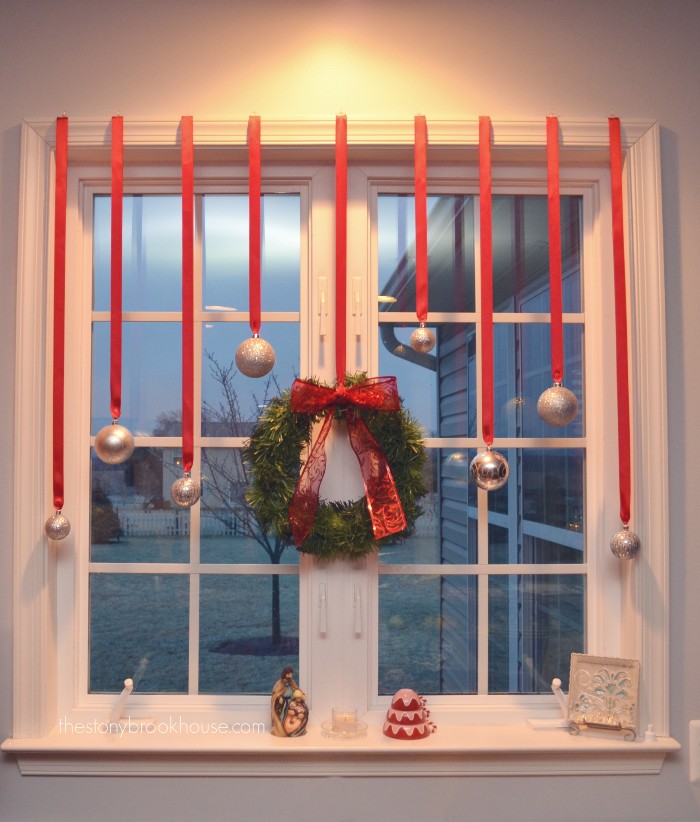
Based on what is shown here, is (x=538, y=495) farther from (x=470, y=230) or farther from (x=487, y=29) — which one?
(x=487, y=29)

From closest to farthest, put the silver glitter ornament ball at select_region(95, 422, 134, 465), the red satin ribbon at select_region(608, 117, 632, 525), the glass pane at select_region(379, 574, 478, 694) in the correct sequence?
the silver glitter ornament ball at select_region(95, 422, 134, 465), the red satin ribbon at select_region(608, 117, 632, 525), the glass pane at select_region(379, 574, 478, 694)

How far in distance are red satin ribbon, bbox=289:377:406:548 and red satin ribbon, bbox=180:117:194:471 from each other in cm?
27

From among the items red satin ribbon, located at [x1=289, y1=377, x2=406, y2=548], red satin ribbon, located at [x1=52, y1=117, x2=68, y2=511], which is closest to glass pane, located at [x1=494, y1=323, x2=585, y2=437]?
red satin ribbon, located at [x1=289, y1=377, x2=406, y2=548]

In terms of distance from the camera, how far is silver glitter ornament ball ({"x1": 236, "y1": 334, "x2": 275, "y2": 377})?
84.6 inches

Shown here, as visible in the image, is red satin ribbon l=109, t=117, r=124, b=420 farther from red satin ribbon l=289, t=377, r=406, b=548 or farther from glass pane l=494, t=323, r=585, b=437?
glass pane l=494, t=323, r=585, b=437

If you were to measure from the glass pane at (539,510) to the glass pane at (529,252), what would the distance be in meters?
0.42

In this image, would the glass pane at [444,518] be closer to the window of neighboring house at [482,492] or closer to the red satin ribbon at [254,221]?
the window of neighboring house at [482,492]

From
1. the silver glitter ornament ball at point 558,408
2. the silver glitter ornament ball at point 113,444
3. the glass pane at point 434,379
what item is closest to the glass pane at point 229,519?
the silver glitter ornament ball at point 113,444

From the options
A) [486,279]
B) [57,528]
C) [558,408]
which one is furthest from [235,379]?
[558,408]

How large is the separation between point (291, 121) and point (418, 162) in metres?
0.35

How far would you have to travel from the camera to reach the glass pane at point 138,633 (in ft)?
7.65

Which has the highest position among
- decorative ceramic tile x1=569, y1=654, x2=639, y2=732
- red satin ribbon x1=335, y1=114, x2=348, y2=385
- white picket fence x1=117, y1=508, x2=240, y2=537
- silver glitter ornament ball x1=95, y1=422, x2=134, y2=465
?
red satin ribbon x1=335, y1=114, x2=348, y2=385

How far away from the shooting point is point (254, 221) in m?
2.25

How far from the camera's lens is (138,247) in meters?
2.40
